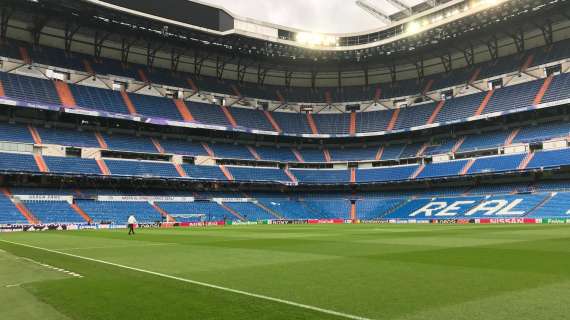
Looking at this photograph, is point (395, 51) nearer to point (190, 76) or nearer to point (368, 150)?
point (368, 150)

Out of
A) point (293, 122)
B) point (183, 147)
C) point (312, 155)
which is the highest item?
point (293, 122)

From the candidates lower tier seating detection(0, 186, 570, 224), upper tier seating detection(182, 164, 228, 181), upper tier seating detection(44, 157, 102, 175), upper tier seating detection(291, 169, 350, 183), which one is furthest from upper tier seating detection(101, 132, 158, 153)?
upper tier seating detection(291, 169, 350, 183)

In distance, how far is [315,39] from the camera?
78.2 m

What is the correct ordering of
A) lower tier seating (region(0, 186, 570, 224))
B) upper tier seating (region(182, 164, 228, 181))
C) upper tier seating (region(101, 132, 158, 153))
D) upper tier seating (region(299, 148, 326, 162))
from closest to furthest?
lower tier seating (region(0, 186, 570, 224)), upper tier seating (region(101, 132, 158, 153)), upper tier seating (region(182, 164, 228, 181)), upper tier seating (region(299, 148, 326, 162))

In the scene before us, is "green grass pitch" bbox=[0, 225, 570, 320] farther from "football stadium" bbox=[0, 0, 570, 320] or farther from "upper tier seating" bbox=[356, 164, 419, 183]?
"upper tier seating" bbox=[356, 164, 419, 183]

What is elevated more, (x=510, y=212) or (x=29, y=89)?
(x=29, y=89)

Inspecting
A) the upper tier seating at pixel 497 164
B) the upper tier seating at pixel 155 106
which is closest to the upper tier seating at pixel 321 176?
the upper tier seating at pixel 497 164

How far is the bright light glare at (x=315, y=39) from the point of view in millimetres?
77188

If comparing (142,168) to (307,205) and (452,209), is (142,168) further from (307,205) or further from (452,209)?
(452,209)

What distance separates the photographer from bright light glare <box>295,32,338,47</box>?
7719cm

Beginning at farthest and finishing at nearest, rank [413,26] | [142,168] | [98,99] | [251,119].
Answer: [251,119]
[413,26]
[98,99]
[142,168]

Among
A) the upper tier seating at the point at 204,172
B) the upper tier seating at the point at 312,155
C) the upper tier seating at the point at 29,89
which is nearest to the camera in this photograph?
the upper tier seating at the point at 29,89

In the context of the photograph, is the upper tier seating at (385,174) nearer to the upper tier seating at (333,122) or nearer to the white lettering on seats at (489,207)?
the upper tier seating at (333,122)

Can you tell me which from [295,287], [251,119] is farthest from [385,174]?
[295,287]
